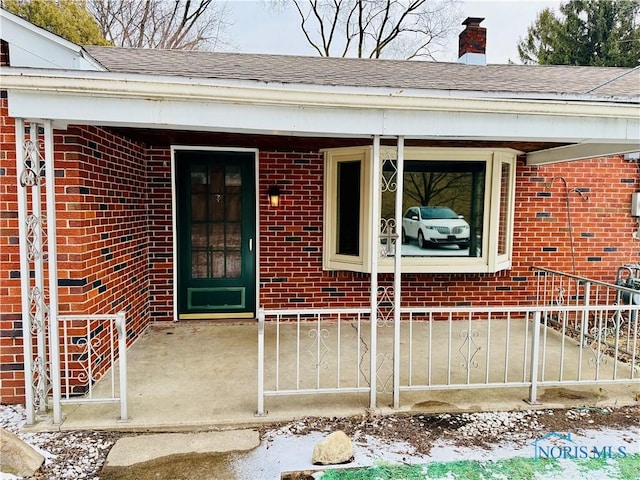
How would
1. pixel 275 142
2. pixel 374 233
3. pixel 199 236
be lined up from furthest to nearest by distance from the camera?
pixel 199 236 → pixel 275 142 → pixel 374 233

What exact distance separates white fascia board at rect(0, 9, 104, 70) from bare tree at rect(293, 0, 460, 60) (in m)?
13.8

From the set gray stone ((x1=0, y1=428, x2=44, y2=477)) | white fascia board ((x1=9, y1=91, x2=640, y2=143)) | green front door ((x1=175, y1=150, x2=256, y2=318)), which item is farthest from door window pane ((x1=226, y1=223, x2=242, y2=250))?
gray stone ((x1=0, y1=428, x2=44, y2=477))

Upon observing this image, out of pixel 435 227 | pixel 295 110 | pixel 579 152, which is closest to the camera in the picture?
pixel 295 110

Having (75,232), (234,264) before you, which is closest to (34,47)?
(75,232)

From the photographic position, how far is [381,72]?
227 inches

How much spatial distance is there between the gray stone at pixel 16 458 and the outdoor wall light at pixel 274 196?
368 cm

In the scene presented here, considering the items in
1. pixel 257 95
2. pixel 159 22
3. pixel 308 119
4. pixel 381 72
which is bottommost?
pixel 308 119

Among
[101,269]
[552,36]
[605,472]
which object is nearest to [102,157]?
[101,269]

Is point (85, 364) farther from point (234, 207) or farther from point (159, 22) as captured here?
point (159, 22)

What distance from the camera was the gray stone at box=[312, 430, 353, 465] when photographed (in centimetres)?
274

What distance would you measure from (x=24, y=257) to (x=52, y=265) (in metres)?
0.18

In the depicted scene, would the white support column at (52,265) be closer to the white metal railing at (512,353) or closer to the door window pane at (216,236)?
the white metal railing at (512,353)

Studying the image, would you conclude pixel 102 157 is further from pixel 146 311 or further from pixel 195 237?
pixel 146 311

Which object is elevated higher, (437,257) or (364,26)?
(364,26)
